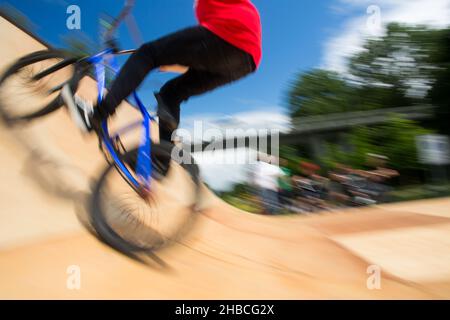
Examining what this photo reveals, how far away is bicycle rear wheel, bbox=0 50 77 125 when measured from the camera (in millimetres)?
3135

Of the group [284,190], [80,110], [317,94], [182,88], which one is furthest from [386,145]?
[317,94]

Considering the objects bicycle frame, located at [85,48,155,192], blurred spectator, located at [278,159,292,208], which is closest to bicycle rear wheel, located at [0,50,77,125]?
bicycle frame, located at [85,48,155,192]

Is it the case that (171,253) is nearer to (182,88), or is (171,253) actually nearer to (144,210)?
(144,210)

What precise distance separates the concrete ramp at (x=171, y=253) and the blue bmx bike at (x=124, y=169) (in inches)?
6.6

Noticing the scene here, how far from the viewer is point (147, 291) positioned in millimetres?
2250

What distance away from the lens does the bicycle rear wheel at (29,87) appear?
3.13m

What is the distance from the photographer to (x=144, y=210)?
3.21 m

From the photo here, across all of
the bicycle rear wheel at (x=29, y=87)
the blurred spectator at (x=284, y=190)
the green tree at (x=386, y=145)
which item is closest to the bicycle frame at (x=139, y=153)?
the bicycle rear wheel at (x=29, y=87)

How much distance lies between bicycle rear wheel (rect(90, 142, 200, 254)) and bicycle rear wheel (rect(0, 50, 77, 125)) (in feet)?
2.93

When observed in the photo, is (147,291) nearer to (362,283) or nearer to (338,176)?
(362,283)

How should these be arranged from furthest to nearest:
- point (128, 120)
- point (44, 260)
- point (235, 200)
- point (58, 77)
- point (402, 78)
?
point (402, 78) < point (235, 200) < point (128, 120) < point (58, 77) < point (44, 260)

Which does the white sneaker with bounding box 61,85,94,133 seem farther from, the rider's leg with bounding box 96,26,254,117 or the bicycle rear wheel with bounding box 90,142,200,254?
the bicycle rear wheel with bounding box 90,142,200,254
